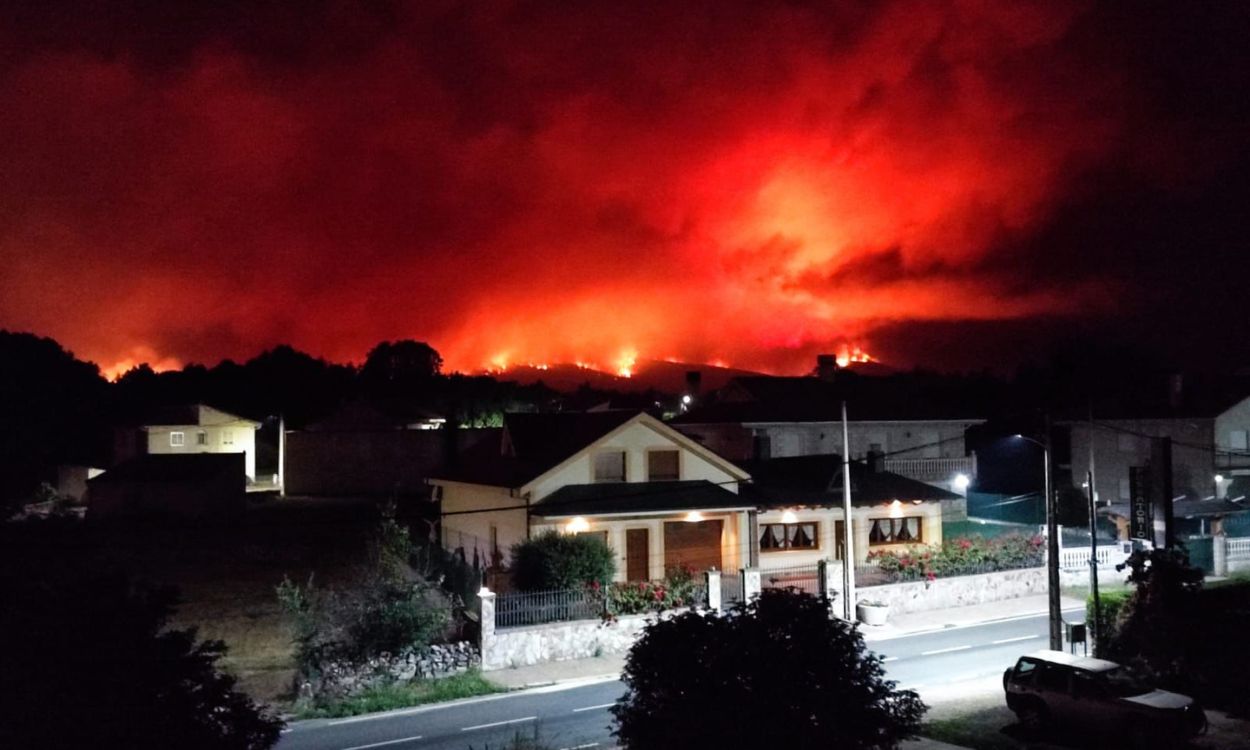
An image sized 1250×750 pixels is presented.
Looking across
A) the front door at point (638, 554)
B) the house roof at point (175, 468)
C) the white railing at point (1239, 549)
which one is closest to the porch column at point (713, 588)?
the front door at point (638, 554)

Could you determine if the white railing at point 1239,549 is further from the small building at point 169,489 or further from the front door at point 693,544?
the small building at point 169,489

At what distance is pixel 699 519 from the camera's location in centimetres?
3447

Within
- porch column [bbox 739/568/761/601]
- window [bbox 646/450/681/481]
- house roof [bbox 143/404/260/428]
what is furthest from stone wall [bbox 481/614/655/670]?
house roof [bbox 143/404/260/428]

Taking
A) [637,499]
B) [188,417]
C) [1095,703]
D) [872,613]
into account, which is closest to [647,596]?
[872,613]

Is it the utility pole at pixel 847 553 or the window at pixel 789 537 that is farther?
the window at pixel 789 537

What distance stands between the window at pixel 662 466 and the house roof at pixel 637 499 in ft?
A: 0.90

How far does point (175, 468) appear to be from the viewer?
52.2 meters

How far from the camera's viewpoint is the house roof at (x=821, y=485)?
3653cm

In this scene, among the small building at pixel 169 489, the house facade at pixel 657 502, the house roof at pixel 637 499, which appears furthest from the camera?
the small building at pixel 169 489

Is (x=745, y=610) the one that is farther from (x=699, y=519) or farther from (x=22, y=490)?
(x=699, y=519)

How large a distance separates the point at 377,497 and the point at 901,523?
1360 inches

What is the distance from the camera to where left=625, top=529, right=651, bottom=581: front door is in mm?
33688

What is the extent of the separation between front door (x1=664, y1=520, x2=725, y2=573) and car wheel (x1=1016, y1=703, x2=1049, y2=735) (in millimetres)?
15879

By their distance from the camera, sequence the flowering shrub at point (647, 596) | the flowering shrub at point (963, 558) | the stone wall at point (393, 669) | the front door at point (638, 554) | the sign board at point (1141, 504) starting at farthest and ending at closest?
the front door at point (638, 554) < the flowering shrub at point (963, 558) < the sign board at point (1141, 504) < the flowering shrub at point (647, 596) < the stone wall at point (393, 669)
